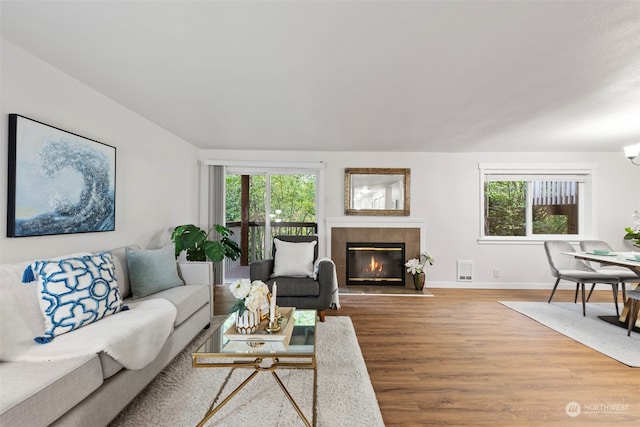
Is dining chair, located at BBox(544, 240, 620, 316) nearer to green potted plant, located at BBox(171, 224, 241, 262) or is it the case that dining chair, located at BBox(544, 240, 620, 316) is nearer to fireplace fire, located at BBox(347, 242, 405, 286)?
fireplace fire, located at BBox(347, 242, 405, 286)

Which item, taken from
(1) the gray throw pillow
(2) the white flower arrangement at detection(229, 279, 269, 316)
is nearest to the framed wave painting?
(1) the gray throw pillow

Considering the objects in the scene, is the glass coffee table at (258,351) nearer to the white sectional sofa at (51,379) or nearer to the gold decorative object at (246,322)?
the gold decorative object at (246,322)

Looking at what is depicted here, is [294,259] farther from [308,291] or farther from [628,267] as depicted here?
[628,267]

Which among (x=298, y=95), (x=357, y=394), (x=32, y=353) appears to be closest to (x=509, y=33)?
(x=298, y=95)

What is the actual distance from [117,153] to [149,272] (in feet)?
4.21

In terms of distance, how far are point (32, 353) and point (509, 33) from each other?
10.2 feet

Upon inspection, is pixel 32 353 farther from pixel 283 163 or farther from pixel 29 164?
pixel 283 163

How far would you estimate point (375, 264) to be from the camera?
5.05 metres

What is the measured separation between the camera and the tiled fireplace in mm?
4977

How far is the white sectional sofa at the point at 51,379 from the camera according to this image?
120cm

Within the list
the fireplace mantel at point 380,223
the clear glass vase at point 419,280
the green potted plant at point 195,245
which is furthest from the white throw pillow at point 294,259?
the clear glass vase at point 419,280

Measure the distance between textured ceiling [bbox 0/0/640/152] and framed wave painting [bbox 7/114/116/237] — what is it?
53 centimetres

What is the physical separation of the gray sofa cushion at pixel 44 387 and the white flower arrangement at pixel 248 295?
0.74m

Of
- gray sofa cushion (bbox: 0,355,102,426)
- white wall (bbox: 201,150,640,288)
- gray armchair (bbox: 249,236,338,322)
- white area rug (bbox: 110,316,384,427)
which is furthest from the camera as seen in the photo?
white wall (bbox: 201,150,640,288)
